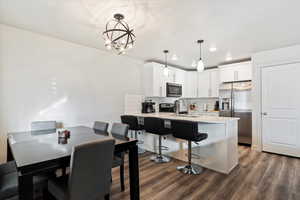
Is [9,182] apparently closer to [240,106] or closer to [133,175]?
[133,175]

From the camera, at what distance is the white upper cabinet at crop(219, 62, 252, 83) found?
412 cm

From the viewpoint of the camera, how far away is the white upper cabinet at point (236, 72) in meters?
4.12

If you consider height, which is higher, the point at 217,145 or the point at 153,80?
the point at 153,80

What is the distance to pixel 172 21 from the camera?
2.23 m

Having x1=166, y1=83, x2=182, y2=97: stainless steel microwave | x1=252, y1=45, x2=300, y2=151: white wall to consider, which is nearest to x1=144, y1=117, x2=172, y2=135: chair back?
x1=166, y1=83, x2=182, y2=97: stainless steel microwave

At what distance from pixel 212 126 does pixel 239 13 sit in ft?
5.90

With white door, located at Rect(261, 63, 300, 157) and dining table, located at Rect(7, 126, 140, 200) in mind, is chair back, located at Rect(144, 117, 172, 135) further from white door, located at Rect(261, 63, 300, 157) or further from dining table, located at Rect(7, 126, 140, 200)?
white door, located at Rect(261, 63, 300, 157)

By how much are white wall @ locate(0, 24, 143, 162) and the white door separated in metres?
3.62

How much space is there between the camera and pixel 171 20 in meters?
2.20

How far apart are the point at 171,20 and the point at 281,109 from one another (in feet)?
10.7

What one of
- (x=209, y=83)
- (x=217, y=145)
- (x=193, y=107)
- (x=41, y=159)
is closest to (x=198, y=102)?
(x=193, y=107)

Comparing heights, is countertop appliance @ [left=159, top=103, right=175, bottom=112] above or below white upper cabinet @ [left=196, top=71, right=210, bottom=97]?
below

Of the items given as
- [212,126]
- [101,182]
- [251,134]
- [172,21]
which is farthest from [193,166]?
[172,21]

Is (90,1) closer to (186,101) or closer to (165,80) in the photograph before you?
(165,80)
